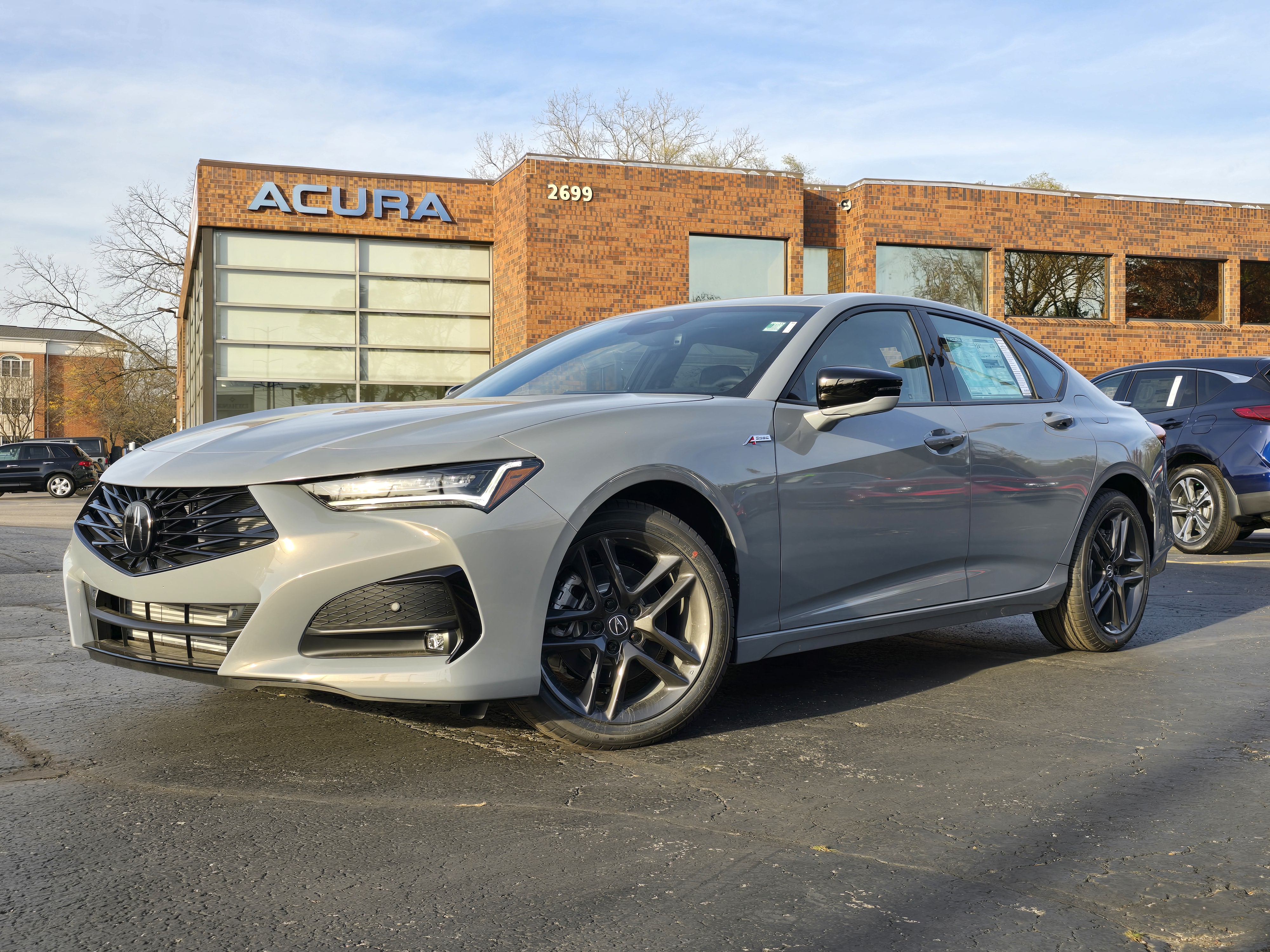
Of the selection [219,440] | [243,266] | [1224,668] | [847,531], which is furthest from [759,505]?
[243,266]

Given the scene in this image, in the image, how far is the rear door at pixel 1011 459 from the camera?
4.78 metres

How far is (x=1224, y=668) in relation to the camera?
5.16 metres

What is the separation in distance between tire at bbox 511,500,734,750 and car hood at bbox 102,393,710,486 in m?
0.41

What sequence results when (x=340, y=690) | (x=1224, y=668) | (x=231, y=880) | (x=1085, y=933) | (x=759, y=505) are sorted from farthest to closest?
(x=1224, y=668) → (x=759, y=505) → (x=340, y=690) → (x=231, y=880) → (x=1085, y=933)

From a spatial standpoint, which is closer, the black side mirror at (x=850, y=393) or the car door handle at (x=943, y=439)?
the black side mirror at (x=850, y=393)

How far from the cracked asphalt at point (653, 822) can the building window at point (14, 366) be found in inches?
3706

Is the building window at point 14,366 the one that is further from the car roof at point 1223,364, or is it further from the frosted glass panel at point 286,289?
the car roof at point 1223,364

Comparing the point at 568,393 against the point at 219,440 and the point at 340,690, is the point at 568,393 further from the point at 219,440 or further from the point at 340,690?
the point at 340,690

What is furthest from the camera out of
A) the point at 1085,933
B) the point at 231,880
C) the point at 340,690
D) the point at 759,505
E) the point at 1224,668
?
the point at 1224,668

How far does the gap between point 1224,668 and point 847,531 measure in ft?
7.17

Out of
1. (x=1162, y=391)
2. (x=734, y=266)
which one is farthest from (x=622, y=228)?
(x=1162, y=391)

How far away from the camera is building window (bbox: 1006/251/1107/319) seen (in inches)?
1003

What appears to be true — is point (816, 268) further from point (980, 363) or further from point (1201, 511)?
point (980, 363)

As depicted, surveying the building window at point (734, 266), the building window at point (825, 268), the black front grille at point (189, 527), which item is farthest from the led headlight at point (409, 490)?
the building window at point (825, 268)
